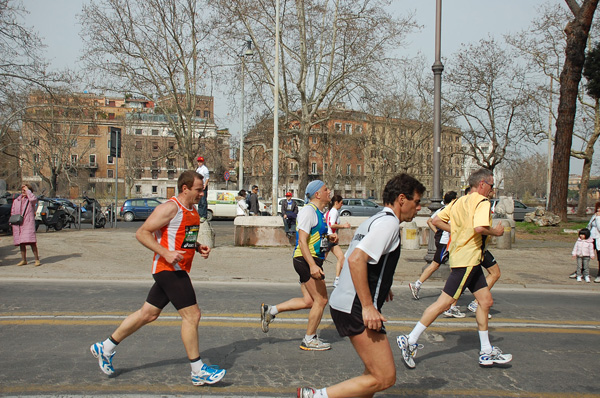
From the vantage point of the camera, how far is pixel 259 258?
13.2 metres

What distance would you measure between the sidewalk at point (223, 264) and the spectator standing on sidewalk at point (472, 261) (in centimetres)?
470

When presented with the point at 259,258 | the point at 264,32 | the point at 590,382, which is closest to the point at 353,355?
the point at 590,382

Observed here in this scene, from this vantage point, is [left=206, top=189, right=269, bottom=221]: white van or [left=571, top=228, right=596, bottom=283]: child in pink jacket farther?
[left=206, top=189, right=269, bottom=221]: white van

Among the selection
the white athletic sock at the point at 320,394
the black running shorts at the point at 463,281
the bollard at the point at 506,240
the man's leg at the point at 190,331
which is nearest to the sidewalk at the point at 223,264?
the bollard at the point at 506,240

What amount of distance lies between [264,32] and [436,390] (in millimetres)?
20694

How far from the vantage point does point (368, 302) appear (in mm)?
3176

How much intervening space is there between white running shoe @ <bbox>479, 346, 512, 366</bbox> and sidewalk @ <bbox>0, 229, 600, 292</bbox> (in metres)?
5.08

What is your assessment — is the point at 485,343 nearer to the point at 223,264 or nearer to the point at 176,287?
the point at 176,287

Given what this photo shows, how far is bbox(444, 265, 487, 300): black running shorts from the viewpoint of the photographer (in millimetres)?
5328

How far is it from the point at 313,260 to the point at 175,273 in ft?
4.79

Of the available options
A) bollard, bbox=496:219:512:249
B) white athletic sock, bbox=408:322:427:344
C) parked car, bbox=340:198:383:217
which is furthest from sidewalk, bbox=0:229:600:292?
parked car, bbox=340:198:383:217

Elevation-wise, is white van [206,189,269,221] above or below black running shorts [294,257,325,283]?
below

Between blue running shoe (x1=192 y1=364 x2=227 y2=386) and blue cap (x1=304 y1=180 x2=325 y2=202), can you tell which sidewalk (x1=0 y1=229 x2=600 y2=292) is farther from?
blue running shoe (x1=192 y1=364 x2=227 y2=386)

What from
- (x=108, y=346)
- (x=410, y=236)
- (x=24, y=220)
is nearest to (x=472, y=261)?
(x=108, y=346)
